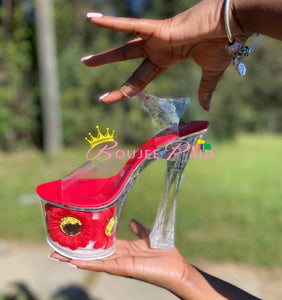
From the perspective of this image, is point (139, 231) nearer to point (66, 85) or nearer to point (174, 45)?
point (174, 45)

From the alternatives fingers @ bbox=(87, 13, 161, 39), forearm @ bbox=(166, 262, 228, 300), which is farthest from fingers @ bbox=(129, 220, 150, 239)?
fingers @ bbox=(87, 13, 161, 39)

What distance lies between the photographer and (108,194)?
1.21 m

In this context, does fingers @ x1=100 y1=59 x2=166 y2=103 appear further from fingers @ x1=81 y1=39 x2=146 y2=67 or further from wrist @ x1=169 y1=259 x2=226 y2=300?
wrist @ x1=169 y1=259 x2=226 y2=300

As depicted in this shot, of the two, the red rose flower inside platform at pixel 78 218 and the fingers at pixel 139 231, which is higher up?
the red rose flower inside platform at pixel 78 218

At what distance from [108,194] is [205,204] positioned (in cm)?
297

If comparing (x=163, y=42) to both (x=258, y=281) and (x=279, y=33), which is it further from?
(x=258, y=281)

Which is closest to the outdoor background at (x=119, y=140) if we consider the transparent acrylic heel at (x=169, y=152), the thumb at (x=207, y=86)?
the thumb at (x=207, y=86)

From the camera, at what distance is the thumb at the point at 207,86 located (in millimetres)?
1324

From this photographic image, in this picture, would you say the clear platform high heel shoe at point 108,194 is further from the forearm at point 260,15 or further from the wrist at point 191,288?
the forearm at point 260,15

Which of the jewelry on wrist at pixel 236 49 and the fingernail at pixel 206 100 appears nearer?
the jewelry on wrist at pixel 236 49

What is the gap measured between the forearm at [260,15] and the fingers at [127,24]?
241 millimetres

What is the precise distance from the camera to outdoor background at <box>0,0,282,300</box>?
3037 millimetres

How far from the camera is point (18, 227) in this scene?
3340mm

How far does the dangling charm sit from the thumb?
0.17 m
